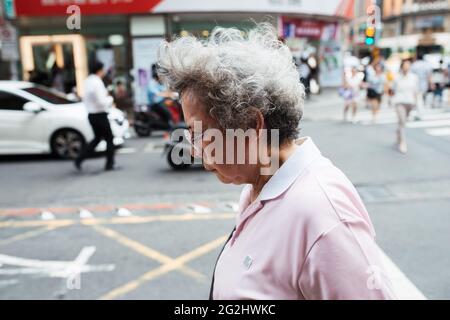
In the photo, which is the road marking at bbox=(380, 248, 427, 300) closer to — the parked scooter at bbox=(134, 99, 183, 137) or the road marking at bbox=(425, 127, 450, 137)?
the road marking at bbox=(425, 127, 450, 137)

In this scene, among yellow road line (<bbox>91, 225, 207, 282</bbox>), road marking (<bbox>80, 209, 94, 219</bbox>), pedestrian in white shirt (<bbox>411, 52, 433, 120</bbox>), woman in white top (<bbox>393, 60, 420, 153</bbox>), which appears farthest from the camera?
pedestrian in white shirt (<bbox>411, 52, 433, 120</bbox>)

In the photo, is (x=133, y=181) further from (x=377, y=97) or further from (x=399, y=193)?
(x=377, y=97)

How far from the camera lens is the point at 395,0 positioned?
48.3 meters

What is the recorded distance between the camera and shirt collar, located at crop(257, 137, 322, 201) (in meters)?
1.23

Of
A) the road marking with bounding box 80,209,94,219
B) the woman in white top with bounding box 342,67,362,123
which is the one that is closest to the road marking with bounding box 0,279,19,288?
the road marking with bounding box 80,209,94,219

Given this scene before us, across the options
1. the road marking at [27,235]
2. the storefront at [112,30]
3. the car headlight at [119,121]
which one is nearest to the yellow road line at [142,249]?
the road marking at [27,235]

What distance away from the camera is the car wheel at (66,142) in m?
8.32

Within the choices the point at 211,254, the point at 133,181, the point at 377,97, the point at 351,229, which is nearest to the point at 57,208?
the point at 133,181

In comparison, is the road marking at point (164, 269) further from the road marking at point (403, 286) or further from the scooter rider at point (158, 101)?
the scooter rider at point (158, 101)

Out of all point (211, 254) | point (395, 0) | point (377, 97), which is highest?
point (395, 0)

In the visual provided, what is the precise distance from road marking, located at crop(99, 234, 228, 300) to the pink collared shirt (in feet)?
7.64

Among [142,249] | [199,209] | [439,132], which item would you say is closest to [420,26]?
[439,132]

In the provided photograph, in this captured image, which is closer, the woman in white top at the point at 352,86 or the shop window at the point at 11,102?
the shop window at the point at 11,102

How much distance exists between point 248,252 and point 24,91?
27.3 feet
